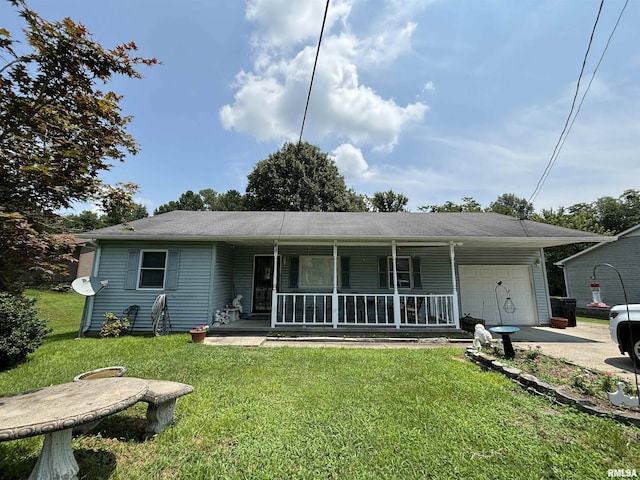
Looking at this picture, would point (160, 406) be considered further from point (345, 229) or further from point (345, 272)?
point (345, 272)

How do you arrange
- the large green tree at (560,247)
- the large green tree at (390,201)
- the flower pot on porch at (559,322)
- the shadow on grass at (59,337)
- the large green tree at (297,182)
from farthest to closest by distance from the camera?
the large green tree at (390,201), the large green tree at (297,182), the large green tree at (560,247), the flower pot on porch at (559,322), the shadow on grass at (59,337)

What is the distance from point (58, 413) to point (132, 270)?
723 centimetres

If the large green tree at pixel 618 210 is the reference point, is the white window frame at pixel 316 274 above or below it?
below

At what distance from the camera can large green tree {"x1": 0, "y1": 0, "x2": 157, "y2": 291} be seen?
2523mm

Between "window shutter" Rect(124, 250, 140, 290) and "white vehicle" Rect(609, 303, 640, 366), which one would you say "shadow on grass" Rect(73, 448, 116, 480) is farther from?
"white vehicle" Rect(609, 303, 640, 366)

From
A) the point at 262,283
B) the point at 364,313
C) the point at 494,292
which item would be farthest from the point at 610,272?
the point at 262,283

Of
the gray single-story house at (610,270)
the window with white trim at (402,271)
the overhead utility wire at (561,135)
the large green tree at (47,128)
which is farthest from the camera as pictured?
the gray single-story house at (610,270)

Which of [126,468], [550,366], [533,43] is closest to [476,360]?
[550,366]

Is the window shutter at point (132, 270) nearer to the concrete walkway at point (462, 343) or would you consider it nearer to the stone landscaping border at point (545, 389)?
the concrete walkway at point (462, 343)

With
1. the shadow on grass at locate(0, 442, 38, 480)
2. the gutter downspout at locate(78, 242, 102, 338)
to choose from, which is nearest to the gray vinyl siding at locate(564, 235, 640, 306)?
the shadow on grass at locate(0, 442, 38, 480)

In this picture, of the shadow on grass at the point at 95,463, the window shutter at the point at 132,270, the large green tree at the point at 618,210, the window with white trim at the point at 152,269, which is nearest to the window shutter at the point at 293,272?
the window with white trim at the point at 152,269

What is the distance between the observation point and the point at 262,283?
9859mm

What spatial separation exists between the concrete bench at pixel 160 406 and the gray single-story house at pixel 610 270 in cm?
1576

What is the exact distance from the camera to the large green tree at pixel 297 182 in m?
22.6
